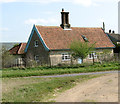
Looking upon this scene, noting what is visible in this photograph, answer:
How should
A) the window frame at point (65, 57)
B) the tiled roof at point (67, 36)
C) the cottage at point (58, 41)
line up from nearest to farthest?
the cottage at point (58, 41) → the window frame at point (65, 57) → the tiled roof at point (67, 36)

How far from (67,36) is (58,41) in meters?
2.38

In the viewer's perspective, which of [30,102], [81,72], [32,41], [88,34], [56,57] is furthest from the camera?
[88,34]

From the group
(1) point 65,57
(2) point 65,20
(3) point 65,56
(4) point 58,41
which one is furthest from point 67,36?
(1) point 65,57

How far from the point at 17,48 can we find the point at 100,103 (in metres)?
30.3

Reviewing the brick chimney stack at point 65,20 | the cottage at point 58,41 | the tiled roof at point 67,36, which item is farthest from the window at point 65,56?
the brick chimney stack at point 65,20

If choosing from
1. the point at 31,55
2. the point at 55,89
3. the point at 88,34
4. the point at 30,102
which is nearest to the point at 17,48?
the point at 31,55

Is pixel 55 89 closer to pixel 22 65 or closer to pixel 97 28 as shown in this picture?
pixel 22 65

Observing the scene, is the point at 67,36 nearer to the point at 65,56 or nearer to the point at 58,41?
the point at 58,41

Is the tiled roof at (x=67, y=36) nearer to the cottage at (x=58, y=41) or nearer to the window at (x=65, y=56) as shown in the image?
the cottage at (x=58, y=41)

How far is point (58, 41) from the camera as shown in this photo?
32969 mm

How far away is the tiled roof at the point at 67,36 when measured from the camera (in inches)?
1272

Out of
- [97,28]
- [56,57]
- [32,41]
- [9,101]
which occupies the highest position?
[97,28]

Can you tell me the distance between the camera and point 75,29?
37219mm

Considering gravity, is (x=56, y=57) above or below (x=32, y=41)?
below
